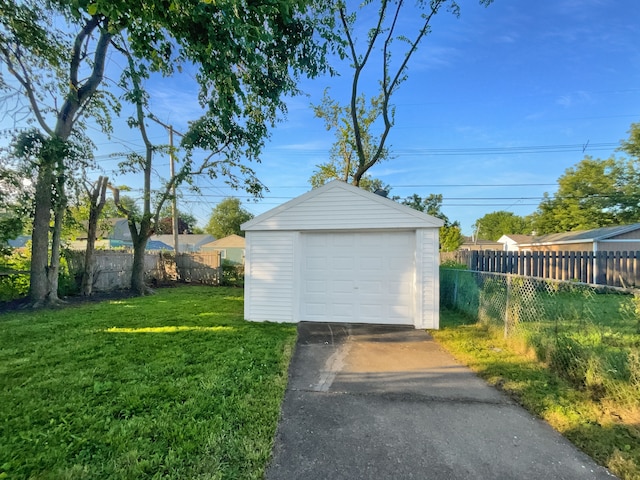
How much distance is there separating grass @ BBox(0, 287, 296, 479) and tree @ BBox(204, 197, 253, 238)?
40736 mm

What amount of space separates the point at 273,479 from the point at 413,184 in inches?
951

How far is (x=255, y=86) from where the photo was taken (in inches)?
239

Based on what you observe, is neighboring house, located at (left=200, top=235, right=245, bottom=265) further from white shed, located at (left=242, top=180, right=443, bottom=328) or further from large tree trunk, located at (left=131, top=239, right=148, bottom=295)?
white shed, located at (left=242, top=180, right=443, bottom=328)

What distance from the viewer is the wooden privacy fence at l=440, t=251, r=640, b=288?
925 centimetres

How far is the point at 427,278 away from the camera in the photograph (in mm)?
6402

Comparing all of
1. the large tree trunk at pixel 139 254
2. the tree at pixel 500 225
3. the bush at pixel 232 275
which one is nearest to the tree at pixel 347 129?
the bush at pixel 232 275

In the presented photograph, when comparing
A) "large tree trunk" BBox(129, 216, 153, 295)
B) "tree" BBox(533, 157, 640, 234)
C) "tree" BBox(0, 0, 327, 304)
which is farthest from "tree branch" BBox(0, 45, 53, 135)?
"tree" BBox(533, 157, 640, 234)

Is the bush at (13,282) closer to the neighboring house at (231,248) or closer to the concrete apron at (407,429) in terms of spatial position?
the concrete apron at (407,429)

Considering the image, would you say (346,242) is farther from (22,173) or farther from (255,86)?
(22,173)

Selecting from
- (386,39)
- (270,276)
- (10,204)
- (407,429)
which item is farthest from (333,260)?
(386,39)

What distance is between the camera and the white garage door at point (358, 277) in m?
6.75

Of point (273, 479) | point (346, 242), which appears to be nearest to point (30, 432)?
point (273, 479)

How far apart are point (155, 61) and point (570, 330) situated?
6.35 m

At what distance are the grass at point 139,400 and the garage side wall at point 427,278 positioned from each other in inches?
110
